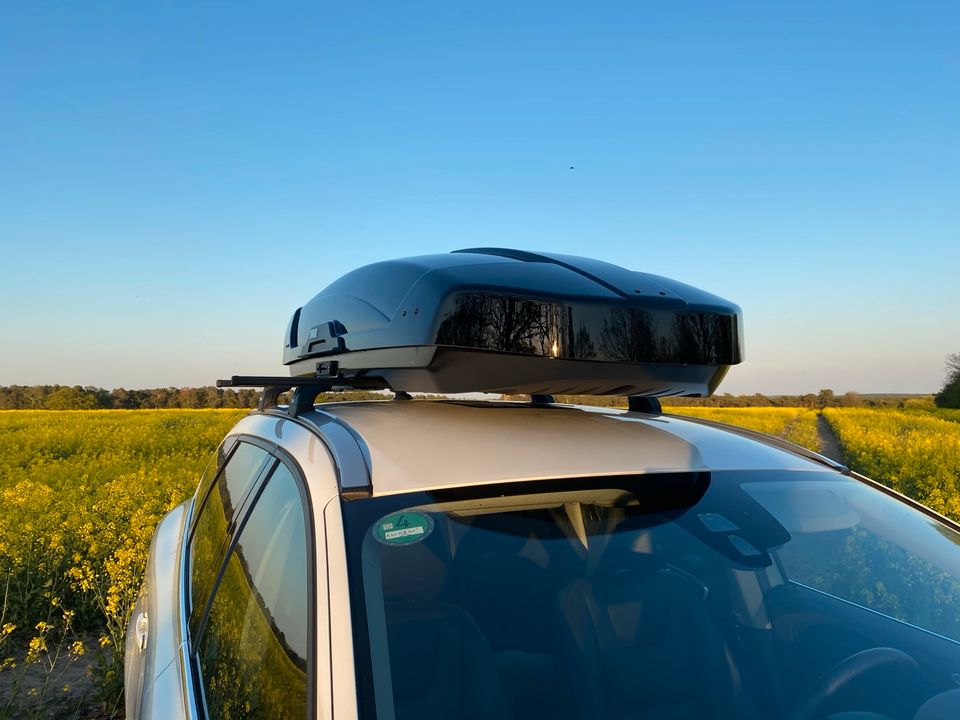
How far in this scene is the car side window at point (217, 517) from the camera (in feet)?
6.12

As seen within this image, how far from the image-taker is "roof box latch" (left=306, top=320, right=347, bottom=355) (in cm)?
228

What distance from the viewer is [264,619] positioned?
1357mm

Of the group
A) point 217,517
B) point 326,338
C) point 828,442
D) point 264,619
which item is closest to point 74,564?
point 217,517

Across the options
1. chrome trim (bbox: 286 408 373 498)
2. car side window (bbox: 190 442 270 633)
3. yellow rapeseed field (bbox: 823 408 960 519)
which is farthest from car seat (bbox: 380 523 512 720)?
yellow rapeseed field (bbox: 823 408 960 519)

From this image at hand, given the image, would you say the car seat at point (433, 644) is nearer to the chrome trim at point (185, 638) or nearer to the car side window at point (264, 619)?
the car side window at point (264, 619)

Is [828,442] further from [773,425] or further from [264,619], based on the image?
[264,619]

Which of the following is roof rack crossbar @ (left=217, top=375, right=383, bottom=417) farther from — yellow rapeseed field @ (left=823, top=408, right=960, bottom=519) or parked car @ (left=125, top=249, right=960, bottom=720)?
yellow rapeseed field @ (left=823, top=408, right=960, bottom=519)

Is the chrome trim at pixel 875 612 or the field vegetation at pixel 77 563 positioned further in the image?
the field vegetation at pixel 77 563

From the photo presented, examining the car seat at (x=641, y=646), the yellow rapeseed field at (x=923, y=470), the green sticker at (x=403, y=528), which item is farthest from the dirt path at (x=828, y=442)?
the green sticker at (x=403, y=528)

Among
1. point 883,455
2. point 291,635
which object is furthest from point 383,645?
point 883,455

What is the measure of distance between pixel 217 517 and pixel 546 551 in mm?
1209

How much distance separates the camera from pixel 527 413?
196cm

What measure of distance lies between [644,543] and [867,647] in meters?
0.60

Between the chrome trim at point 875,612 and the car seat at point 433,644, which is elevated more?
the car seat at point 433,644
